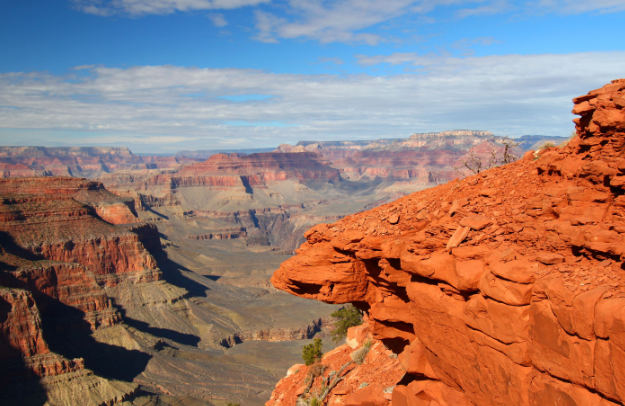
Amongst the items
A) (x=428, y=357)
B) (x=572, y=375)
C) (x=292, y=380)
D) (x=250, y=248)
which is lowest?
(x=250, y=248)

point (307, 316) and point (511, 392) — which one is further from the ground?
point (511, 392)

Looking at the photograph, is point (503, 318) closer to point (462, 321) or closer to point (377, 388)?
point (462, 321)

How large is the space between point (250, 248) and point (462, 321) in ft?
561

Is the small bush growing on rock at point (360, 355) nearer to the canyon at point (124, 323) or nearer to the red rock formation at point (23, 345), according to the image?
the canyon at point (124, 323)

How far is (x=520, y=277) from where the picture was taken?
9.27 metres

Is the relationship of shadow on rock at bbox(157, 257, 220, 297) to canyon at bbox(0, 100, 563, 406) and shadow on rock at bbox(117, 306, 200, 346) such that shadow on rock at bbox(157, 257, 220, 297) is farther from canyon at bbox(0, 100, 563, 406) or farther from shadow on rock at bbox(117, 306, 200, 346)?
shadow on rock at bbox(117, 306, 200, 346)

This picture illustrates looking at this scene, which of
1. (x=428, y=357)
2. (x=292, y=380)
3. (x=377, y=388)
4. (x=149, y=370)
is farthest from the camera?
(x=149, y=370)

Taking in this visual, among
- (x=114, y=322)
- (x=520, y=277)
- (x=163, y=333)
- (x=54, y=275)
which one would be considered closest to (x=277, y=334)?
(x=163, y=333)

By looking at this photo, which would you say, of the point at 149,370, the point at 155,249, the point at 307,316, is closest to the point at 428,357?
the point at 149,370

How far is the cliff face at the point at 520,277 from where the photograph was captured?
328 inches

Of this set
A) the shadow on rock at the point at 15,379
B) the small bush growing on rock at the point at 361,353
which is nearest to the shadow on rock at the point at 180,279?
the shadow on rock at the point at 15,379

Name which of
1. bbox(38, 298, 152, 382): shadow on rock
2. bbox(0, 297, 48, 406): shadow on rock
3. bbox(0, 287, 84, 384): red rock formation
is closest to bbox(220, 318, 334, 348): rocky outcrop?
bbox(38, 298, 152, 382): shadow on rock

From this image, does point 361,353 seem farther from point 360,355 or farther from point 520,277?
point 520,277

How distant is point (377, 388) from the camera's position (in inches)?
674
